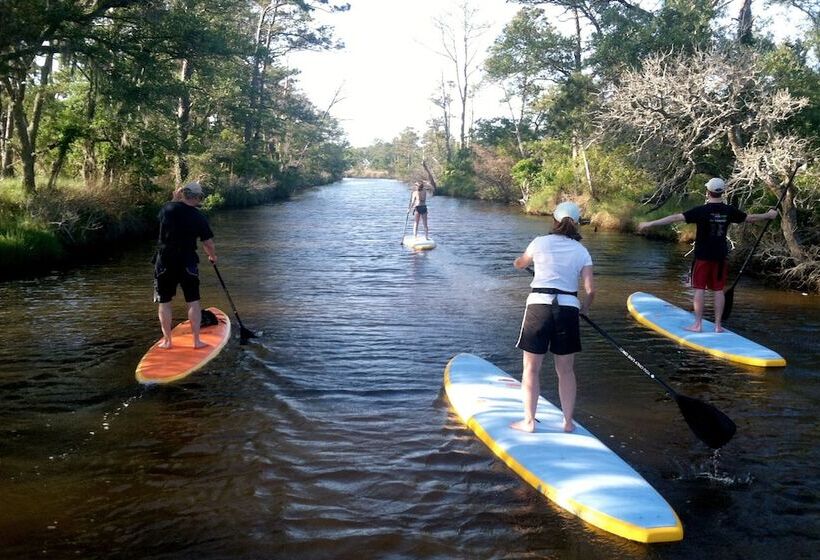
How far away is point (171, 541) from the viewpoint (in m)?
3.84

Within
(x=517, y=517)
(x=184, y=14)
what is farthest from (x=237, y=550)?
(x=184, y=14)

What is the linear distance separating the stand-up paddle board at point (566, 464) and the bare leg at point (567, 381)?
182mm

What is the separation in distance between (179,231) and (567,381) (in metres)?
4.26

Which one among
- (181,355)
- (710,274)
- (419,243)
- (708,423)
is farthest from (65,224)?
(708,423)

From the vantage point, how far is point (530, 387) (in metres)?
5.04

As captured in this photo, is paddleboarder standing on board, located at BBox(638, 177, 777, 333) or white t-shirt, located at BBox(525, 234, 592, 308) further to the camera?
paddleboarder standing on board, located at BBox(638, 177, 777, 333)

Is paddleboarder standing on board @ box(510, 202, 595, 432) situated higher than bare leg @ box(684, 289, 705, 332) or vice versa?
paddleboarder standing on board @ box(510, 202, 595, 432)

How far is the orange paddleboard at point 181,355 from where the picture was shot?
6598mm

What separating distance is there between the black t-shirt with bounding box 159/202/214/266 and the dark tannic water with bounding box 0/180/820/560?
1.27 metres

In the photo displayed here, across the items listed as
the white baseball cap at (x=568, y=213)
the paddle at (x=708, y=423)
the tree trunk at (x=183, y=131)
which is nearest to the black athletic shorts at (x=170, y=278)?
the white baseball cap at (x=568, y=213)

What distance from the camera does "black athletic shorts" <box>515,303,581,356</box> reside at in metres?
4.77

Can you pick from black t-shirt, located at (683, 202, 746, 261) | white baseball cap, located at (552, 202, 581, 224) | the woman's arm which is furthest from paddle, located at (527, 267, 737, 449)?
black t-shirt, located at (683, 202, 746, 261)

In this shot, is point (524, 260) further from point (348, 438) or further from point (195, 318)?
point (195, 318)

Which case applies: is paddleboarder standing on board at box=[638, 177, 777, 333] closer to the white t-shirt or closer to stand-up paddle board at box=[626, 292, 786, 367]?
stand-up paddle board at box=[626, 292, 786, 367]
